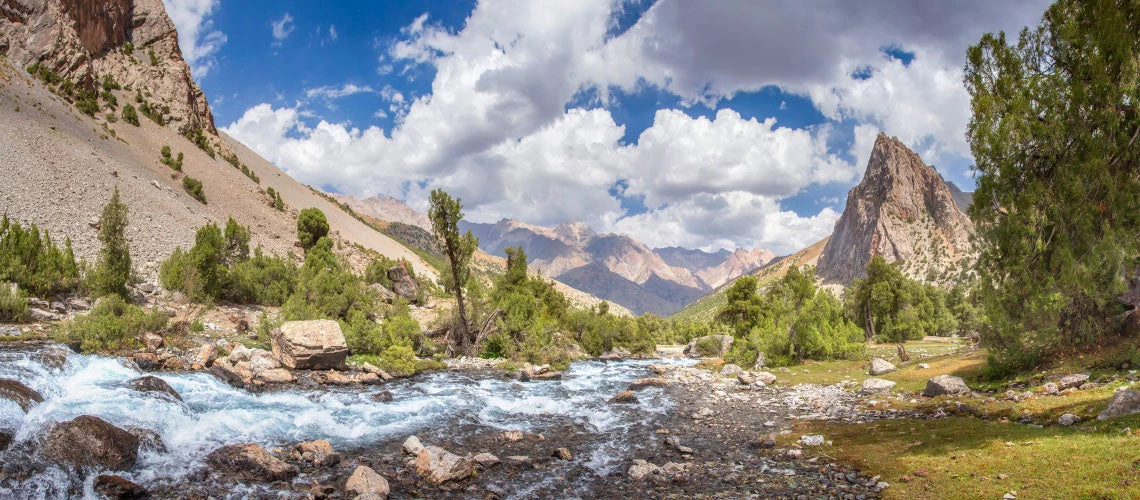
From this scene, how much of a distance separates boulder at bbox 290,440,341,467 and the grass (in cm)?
1416

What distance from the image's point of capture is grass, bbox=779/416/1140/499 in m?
9.02

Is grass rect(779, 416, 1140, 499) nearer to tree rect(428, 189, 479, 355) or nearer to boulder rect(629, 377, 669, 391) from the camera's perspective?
boulder rect(629, 377, 669, 391)

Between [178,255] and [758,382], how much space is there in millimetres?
43364

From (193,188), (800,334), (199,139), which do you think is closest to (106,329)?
(800,334)

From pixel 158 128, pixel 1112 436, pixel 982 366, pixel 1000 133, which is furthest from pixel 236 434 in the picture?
pixel 158 128

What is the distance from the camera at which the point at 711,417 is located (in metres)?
22.1

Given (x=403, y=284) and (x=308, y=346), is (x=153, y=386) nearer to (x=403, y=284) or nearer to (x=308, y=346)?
(x=308, y=346)

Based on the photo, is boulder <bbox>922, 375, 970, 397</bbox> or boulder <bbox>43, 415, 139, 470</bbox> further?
boulder <bbox>922, 375, 970, 397</bbox>

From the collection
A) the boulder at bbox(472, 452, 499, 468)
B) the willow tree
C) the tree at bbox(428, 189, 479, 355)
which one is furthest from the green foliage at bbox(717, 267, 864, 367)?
the boulder at bbox(472, 452, 499, 468)

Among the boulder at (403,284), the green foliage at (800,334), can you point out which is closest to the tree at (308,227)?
the boulder at (403,284)

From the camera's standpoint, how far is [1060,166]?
16.4 meters

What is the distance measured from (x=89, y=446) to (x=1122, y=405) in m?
25.7

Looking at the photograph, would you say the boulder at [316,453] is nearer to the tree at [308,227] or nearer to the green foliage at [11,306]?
the green foliage at [11,306]

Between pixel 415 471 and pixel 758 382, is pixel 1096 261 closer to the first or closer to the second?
pixel 758 382
